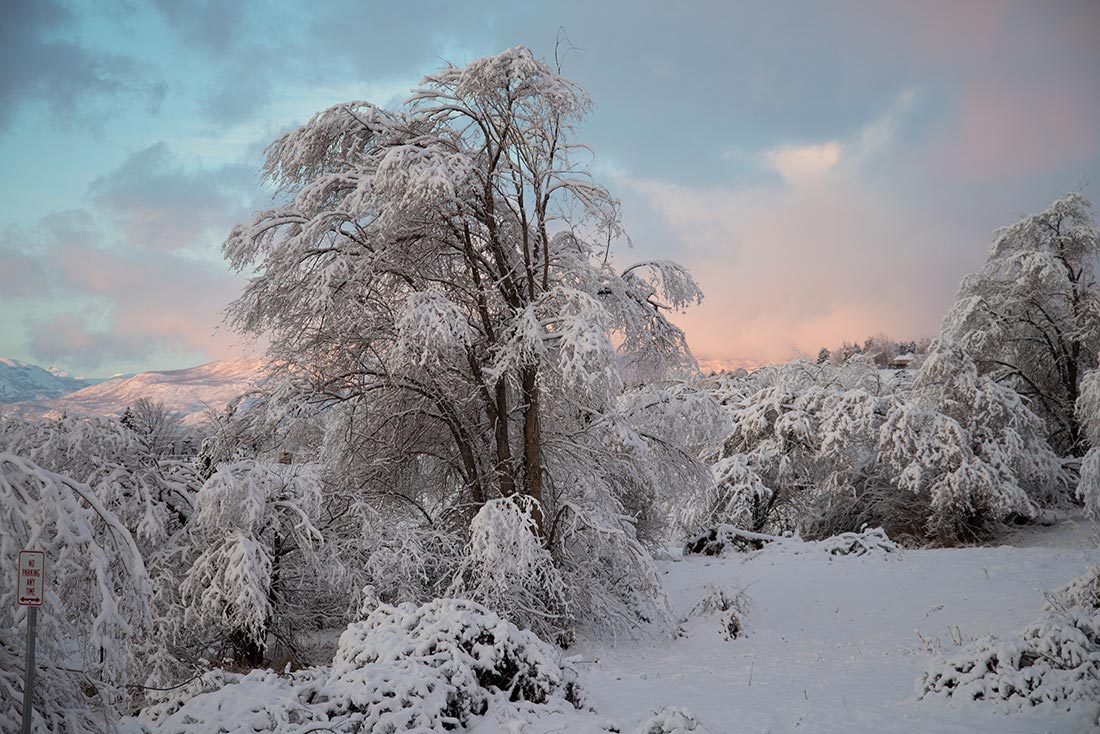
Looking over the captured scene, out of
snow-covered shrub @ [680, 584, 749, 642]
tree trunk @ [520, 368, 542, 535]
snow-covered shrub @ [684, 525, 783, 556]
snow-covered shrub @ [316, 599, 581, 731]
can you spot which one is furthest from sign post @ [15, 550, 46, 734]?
snow-covered shrub @ [684, 525, 783, 556]

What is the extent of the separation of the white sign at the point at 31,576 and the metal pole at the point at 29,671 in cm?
9

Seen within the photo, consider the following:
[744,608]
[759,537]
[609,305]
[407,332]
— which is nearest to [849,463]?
[759,537]

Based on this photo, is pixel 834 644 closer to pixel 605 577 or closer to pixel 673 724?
pixel 605 577

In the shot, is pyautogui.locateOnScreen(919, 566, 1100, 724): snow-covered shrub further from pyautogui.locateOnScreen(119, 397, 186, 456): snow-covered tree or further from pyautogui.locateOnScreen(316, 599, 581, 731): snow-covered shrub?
pyautogui.locateOnScreen(119, 397, 186, 456): snow-covered tree

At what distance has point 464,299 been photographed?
1108 cm

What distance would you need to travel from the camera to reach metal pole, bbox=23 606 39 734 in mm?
4109

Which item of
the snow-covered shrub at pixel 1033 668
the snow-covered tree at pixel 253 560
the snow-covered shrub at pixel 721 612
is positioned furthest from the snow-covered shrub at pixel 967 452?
the snow-covered tree at pixel 253 560

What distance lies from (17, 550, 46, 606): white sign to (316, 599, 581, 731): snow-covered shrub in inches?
97.8

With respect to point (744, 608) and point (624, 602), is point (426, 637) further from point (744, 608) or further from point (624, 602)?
point (744, 608)

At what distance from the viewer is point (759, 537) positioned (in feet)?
57.8

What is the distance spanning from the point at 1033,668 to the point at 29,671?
25.2 feet

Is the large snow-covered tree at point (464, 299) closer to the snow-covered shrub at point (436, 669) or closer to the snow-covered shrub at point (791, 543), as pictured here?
the snow-covered shrub at point (436, 669)

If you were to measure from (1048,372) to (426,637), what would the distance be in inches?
808

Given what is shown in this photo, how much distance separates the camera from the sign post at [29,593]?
4121 millimetres
